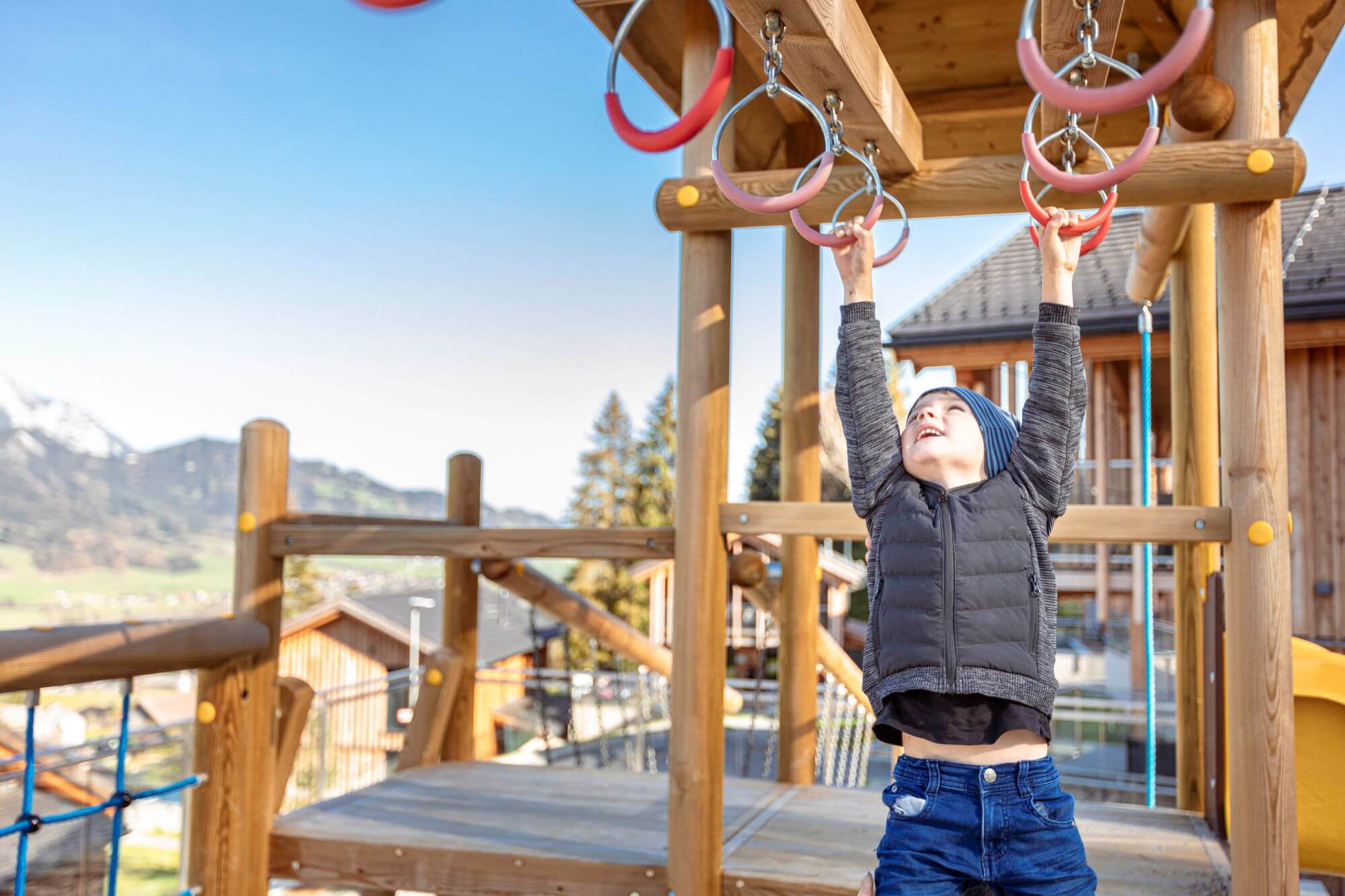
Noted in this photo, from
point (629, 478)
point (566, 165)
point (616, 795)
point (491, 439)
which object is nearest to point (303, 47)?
point (566, 165)

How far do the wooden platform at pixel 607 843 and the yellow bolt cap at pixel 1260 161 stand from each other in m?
1.83

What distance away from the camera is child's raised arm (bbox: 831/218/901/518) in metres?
2.14

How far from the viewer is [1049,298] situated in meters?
2.02

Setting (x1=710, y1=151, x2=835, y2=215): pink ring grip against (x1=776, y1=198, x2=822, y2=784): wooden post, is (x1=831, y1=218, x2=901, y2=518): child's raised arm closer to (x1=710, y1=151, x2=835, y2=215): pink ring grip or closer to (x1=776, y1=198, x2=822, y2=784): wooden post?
(x1=710, y1=151, x2=835, y2=215): pink ring grip

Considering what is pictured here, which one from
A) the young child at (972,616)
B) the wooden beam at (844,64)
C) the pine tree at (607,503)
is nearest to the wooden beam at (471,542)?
the young child at (972,616)

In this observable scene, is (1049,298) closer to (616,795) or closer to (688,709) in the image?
(688,709)

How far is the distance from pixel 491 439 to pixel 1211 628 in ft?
400

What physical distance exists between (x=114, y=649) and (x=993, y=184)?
2431mm

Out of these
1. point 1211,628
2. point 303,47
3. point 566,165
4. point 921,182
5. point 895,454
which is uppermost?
point 303,47

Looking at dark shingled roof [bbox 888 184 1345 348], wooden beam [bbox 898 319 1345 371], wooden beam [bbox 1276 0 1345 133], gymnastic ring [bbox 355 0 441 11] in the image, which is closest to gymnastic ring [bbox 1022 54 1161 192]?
gymnastic ring [bbox 355 0 441 11]

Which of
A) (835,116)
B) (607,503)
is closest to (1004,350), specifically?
(835,116)

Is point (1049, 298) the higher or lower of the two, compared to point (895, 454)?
higher

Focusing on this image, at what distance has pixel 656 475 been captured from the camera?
152 ft

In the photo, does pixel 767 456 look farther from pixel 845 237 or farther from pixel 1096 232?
pixel 845 237
